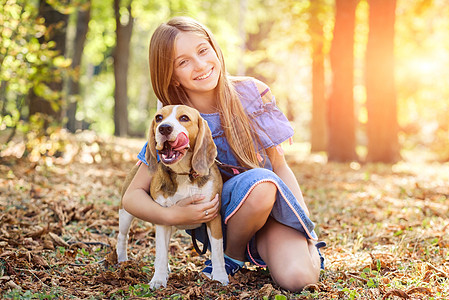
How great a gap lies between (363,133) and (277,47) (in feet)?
47.6

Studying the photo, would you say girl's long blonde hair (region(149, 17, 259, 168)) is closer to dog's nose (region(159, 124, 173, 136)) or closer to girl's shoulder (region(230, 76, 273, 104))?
girl's shoulder (region(230, 76, 273, 104))

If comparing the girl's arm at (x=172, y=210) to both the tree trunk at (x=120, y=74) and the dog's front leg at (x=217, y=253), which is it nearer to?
the dog's front leg at (x=217, y=253)

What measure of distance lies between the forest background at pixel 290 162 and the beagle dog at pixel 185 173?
0.63 ft

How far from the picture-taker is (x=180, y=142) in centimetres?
288

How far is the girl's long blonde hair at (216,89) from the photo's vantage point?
343cm

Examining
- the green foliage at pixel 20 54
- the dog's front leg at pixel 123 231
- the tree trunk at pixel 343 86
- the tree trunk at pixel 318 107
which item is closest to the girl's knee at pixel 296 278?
the dog's front leg at pixel 123 231

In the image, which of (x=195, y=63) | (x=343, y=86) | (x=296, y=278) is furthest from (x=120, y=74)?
(x=296, y=278)

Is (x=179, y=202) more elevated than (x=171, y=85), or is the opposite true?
(x=171, y=85)

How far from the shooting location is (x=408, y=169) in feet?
36.2

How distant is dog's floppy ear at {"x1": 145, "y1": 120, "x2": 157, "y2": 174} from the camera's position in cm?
306

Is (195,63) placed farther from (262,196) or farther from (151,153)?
(262,196)

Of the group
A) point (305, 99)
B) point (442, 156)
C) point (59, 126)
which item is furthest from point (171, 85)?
point (305, 99)

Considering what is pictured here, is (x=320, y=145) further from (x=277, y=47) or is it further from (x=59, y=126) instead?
(x=59, y=126)

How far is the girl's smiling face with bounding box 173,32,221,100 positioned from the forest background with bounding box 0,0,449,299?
539 millimetres
